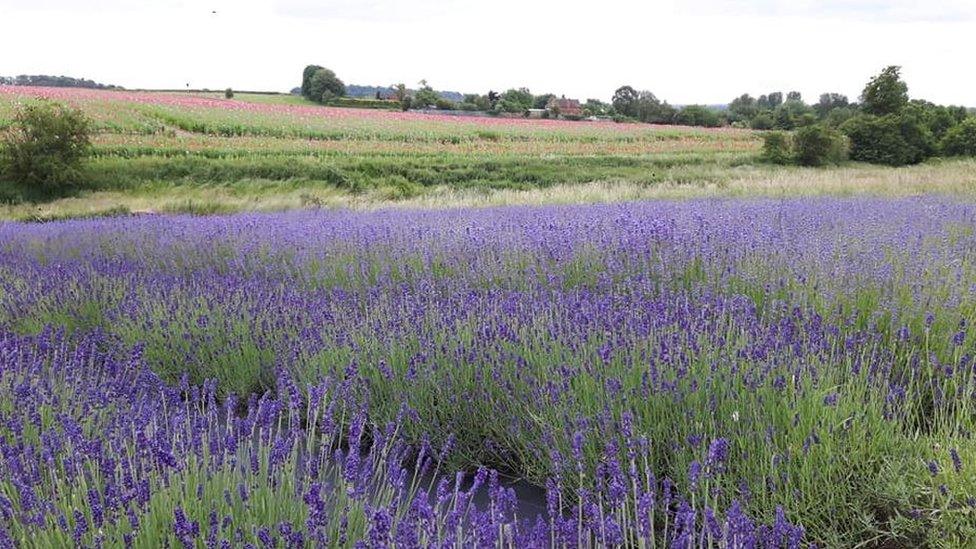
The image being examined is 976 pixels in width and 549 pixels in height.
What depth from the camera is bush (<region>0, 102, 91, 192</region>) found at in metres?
18.9

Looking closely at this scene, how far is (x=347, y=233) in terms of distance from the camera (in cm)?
675

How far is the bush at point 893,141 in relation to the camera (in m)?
29.0

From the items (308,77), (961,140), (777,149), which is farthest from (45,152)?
(308,77)

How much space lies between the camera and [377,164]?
23.6 metres

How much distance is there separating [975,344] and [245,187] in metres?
19.1

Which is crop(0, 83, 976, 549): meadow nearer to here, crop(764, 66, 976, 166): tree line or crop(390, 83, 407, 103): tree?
crop(764, 66, 976, 166): tree line

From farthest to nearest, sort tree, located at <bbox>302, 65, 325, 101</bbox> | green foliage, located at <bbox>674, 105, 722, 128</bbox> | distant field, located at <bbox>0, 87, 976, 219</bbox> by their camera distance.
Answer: tree, located at <bbox>302, 65, 325, 101</bbox>
green foliage, located at <bbox>674, 105, 722, 128</bbox>
distant field, located at <bbox>0, 87, 976, 219</bbox>

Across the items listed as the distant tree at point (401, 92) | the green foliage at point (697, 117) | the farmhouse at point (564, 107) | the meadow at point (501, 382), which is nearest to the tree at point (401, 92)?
the distant tree at point (401, 92)

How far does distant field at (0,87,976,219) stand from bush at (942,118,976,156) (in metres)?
5.81

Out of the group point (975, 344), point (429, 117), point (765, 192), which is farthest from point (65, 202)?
point (429, 117)

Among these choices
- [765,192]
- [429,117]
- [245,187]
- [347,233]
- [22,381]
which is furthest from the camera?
[429,117]

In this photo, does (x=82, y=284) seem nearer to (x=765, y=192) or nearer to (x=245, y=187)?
(x=765, y=192)

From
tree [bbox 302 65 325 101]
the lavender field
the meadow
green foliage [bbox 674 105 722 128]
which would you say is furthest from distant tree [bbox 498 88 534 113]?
the lavender field

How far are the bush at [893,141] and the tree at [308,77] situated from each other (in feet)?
133
